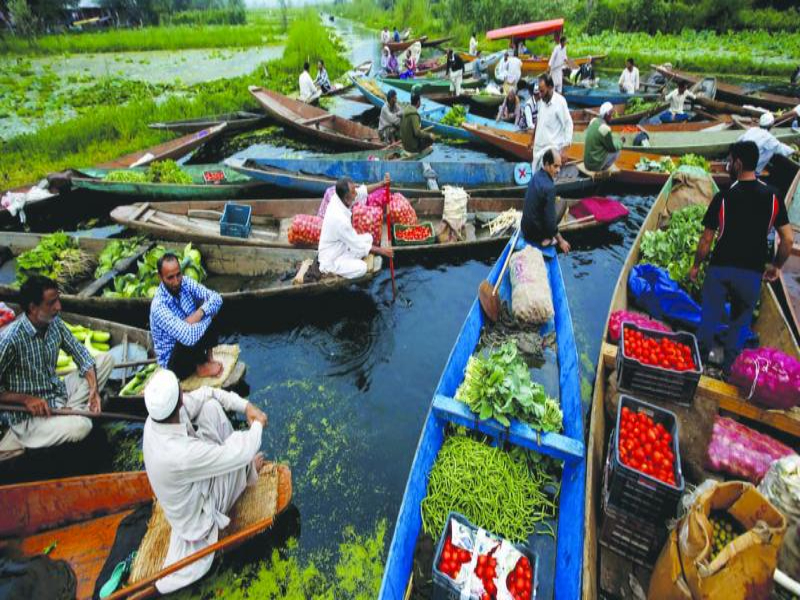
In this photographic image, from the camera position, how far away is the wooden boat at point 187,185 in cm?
974

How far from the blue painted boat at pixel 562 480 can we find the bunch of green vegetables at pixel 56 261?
23.6 ft

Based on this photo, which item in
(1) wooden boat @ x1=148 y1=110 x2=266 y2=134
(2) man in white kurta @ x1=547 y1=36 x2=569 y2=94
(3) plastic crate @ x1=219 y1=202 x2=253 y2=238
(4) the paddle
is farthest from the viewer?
(2) man in white kurta @ x1=547 y1=36 x2=569 y2=94

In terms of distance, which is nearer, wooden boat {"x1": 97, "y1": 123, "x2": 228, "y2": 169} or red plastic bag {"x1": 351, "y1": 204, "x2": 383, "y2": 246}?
red plastic bag {"x1": 351, "y1": 204, "x2": 383, "y2": 246}

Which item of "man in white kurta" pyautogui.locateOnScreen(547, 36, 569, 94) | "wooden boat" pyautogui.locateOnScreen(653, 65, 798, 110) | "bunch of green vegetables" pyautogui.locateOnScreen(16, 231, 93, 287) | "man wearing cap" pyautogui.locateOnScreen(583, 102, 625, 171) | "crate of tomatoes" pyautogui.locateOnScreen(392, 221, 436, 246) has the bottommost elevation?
"bunch of green vegetables" pyautogui.locateOnScreen(16, 231, 93, 287)

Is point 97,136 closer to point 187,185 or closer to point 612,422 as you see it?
point 187,185

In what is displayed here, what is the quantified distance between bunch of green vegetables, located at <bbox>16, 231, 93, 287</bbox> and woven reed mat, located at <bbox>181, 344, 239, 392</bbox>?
3.82 m

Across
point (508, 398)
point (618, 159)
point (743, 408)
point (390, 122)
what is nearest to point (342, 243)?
point (508, 398)

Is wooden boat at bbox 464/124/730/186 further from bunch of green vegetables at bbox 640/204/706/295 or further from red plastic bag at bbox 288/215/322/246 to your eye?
red plastic bag at bbox 288/215/322/246

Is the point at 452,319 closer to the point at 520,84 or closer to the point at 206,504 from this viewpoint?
the point at 206,504

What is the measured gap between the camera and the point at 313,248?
741cm

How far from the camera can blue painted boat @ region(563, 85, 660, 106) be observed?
15.9 meters

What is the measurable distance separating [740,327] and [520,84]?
12.7 m

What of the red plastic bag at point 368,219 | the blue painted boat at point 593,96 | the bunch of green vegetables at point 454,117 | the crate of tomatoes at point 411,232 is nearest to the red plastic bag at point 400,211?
the crate of tomatoes at point 411,232

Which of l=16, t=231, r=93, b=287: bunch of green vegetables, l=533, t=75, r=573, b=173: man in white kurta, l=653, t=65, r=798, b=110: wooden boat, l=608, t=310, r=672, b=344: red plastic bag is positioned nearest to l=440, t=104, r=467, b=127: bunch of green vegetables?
l=533, t=75, r=573, b=173: man in white kurta
